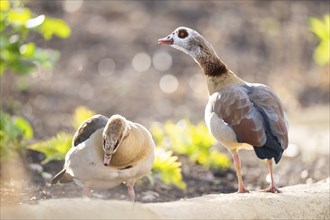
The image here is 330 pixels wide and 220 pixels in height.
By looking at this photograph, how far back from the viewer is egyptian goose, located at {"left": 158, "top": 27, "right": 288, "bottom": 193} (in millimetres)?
6258

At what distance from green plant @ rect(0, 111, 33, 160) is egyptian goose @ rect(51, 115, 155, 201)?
6.05 feet

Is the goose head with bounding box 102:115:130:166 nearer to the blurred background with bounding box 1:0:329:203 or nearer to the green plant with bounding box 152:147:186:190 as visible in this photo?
the green plant with bounding box 152:147:186:190

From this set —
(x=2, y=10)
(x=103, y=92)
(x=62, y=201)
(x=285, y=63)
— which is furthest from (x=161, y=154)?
(x=285, y=63)

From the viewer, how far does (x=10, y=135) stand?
806 centimetres

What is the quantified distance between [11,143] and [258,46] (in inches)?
297

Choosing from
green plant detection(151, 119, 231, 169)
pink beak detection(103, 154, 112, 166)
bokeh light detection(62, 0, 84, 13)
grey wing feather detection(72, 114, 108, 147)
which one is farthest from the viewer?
bokeh light detection(62, 0, 84, 13)

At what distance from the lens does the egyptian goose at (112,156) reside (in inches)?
228

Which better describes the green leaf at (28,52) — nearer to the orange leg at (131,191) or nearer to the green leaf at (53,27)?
the green leaf at (53,27)

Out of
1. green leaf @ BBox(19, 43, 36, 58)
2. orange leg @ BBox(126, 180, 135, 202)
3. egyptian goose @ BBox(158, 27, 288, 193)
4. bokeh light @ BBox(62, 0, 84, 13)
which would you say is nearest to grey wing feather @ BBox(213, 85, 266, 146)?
egyptian goose @ BBox(158, 27, 288, 193)

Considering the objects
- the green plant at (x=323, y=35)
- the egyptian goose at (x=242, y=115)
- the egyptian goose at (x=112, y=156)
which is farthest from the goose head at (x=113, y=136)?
the green plant at (x=323, y=35)

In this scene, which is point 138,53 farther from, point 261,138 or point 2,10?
point 261,138

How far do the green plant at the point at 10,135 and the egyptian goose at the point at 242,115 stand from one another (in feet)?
6.64

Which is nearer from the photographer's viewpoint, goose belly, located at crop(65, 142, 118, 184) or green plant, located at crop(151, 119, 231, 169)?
goose belly, located at crop(65, 142, 118, 184)

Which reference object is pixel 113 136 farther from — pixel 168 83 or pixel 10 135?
pixel 168 83
